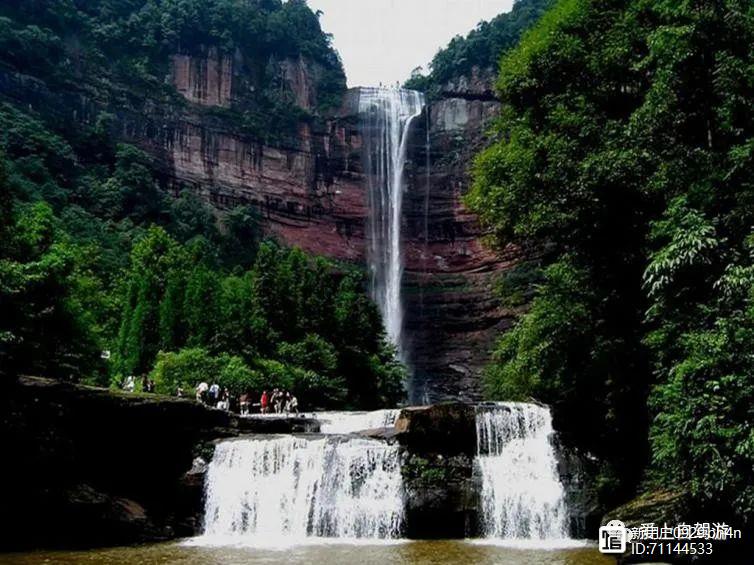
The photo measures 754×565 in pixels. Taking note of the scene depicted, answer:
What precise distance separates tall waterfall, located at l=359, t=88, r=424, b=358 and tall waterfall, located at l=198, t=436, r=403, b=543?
31399 mm

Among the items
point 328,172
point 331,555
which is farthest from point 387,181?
point 331,555

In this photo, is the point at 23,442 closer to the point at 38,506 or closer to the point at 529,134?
the point at 38,506

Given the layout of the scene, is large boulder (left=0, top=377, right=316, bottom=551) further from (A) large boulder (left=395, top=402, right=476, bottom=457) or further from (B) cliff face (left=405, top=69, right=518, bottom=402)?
(B) cliff face (left=405, top=69, right=518, bottom=402)

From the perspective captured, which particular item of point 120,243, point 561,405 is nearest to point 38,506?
point 561,405

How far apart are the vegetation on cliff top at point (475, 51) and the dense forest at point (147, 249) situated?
28.6 feet

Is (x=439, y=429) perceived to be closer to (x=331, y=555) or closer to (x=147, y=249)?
(x=331, y=555)

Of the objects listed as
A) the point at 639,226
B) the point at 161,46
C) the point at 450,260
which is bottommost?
the point at 639,226

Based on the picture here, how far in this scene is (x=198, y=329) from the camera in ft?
94.9

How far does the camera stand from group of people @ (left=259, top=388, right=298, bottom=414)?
22219 millimetres

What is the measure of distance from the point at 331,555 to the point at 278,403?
11436 mm

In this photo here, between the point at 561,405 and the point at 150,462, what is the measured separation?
9.75 metres

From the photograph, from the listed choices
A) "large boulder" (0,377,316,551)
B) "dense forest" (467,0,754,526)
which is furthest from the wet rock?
"large boulder" (0,377,316,551)

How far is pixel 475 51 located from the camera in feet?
191

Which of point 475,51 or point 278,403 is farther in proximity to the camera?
point 475,51
